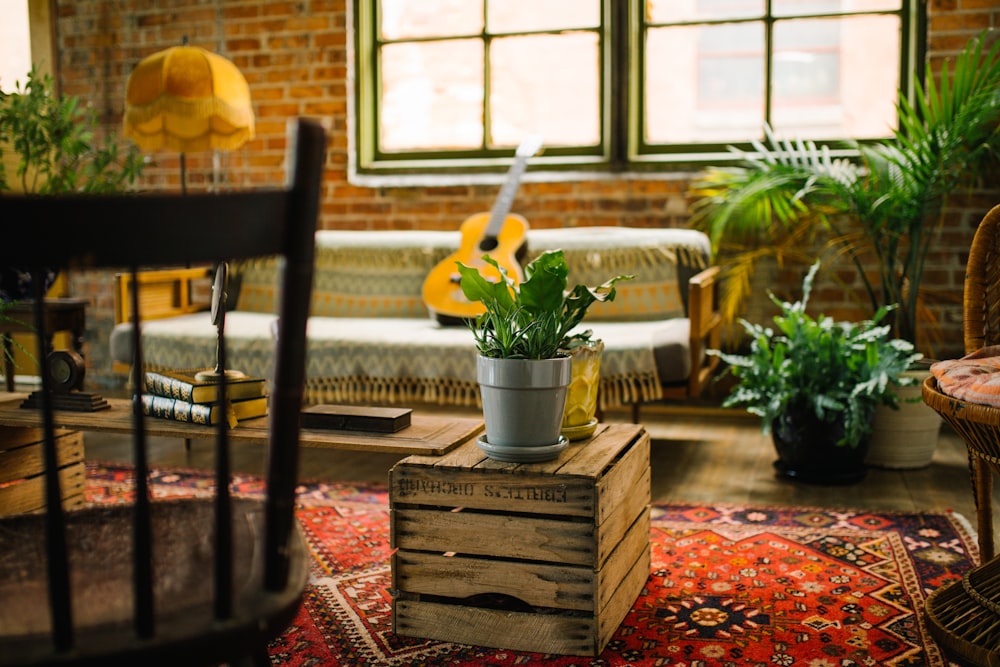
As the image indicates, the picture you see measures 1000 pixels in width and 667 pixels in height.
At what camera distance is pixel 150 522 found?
931 millimetres

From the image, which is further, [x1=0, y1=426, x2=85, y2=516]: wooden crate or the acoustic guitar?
the acoustic guitar

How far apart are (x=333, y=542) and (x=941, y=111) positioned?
2.30 meters

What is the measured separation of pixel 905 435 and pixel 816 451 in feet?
1.19

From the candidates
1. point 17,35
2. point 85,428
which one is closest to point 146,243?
point 85,428

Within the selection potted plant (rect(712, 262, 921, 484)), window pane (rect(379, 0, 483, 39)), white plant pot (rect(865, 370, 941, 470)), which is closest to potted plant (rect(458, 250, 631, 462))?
potted plant (rect(712, 262, 921, 484))

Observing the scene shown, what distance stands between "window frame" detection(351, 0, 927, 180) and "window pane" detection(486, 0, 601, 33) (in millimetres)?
76

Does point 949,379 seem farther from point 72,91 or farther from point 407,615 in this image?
point 72,91

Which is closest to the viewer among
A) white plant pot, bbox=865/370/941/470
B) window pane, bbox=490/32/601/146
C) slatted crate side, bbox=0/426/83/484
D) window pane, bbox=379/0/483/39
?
slatted crate side, bbox=0/426/83/484

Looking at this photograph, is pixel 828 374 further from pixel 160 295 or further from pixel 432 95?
pixel 160 295

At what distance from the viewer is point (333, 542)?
238 centimetres

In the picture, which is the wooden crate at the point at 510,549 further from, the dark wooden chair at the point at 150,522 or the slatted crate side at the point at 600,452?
the dark wooden chair at the point at 150,522

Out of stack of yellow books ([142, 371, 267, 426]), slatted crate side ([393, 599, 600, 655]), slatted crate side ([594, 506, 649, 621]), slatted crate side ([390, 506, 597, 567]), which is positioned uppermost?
stack of yellow books ([142, 371, 267, 426])

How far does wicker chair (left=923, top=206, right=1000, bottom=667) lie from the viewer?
1.63 metres

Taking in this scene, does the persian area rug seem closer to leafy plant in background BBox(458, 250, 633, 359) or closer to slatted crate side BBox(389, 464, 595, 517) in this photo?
slatted crate side BBox(389, 464, 595, 517)
